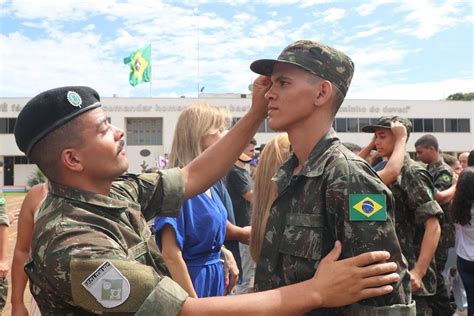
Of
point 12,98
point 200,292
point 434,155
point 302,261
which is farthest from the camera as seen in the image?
point 12,98

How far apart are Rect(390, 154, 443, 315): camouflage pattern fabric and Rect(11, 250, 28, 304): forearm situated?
10.2ft

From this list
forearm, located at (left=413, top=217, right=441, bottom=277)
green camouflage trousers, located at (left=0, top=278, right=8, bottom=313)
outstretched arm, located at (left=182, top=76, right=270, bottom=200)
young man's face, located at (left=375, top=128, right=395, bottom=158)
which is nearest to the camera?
outstretched arm, located at (left=182, top=76, right=270, bottom=200)

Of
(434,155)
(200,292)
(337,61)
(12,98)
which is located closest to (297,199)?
(337,61)

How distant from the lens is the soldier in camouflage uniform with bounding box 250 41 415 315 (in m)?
1.78

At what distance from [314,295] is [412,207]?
2548mm

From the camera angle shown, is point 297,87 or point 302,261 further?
point 297,87

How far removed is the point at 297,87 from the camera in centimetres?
212

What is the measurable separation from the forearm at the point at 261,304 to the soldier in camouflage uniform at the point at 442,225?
11.7ft

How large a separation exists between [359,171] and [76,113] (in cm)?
120

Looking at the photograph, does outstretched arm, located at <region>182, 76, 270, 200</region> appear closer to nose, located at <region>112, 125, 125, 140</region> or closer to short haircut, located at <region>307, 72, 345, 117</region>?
short haircut, located at <region>307, 72, 345, 117</region>

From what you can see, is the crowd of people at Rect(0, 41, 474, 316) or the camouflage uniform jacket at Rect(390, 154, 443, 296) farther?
the camouflage uniform jacket at Rect(390, 154, 443, 296)

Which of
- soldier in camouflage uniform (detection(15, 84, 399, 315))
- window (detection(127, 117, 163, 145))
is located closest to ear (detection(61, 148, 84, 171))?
soldier in camouflage uniform (detection(15, 84, 399, 315))

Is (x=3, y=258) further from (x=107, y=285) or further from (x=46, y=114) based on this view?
(x=107, y=285)

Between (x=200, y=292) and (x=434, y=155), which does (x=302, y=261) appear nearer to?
(x=200, y=292)
